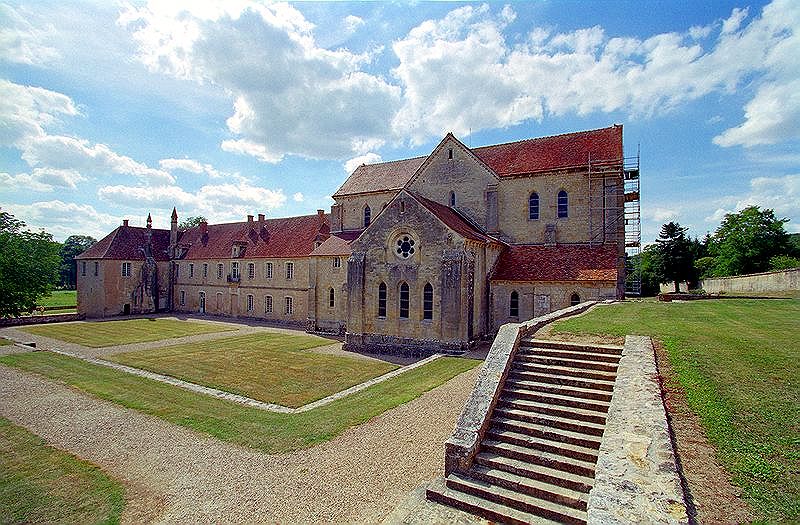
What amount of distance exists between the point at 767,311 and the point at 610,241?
8648 millimetres

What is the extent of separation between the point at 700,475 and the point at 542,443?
2883 mm

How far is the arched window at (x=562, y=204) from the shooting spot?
27.7 m

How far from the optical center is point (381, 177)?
123 ft

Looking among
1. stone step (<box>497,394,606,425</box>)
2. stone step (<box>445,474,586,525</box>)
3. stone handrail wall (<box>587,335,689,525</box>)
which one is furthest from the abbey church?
stone step (<box>445,474,586,525</box>)

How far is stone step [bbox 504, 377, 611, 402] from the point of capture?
9.68 m

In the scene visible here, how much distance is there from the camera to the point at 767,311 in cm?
1997

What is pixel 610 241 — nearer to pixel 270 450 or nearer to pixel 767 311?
pixel 767 311

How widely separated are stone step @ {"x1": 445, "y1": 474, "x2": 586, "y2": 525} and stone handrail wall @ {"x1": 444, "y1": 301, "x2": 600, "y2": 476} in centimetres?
31

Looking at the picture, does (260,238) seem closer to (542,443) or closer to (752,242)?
(542,443)

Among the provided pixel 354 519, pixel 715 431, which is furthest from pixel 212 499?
pixel 715 431

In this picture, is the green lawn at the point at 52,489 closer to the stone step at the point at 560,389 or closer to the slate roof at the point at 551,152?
the stone step at the point at 560,389

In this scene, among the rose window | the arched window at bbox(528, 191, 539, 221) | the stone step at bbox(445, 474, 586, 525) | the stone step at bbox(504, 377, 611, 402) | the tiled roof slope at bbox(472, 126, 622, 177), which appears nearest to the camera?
the stone step at bbox(445, 474, 586, 525)

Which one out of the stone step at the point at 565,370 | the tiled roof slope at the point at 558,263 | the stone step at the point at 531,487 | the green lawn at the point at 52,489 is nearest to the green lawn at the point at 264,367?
the green lawn at the point at 52,489

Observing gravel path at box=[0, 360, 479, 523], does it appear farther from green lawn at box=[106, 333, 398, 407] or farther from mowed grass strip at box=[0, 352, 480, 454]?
green lawn at box=[106, 333, 398, 407]
